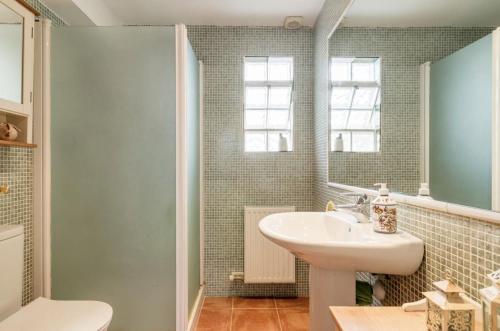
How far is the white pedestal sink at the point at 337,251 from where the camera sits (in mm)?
1010

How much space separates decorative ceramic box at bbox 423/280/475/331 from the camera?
67 cm

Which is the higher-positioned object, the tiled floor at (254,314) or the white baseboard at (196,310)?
the white baseboard at (196,310)

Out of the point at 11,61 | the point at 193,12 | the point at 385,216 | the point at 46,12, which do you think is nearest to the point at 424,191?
the point at 385,216

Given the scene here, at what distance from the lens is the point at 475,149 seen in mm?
814

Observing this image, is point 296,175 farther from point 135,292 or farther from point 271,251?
point 135,292

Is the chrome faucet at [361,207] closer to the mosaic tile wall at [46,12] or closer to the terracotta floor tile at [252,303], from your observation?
the terracotta floor tile at [252,303]

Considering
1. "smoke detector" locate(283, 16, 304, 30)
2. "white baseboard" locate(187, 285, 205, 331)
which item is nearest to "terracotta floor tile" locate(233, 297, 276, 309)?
"white baseboard" locate(187, 285, 205, 331)

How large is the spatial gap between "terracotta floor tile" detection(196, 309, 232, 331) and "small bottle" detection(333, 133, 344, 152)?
1.50 metres

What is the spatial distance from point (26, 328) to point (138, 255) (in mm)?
601

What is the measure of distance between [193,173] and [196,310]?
1.02 m

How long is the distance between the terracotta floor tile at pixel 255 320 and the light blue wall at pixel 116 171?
0.61 meters

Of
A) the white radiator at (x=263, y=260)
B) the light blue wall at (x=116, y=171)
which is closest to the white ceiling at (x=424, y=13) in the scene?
the light blue wall at (x=116, y=171)

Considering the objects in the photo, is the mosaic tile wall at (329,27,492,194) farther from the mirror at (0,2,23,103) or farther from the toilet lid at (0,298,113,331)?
the mirror at (0,2,23,103)

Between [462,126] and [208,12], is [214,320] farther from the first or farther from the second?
[208,12]
